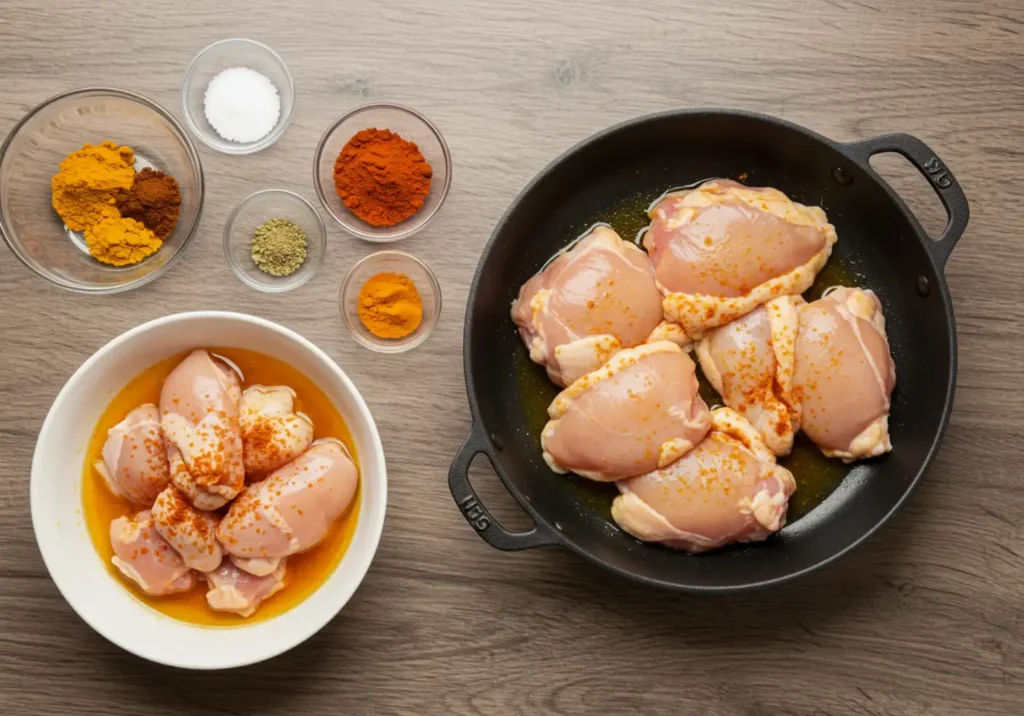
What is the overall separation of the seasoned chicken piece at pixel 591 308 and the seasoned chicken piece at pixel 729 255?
59 millimetres

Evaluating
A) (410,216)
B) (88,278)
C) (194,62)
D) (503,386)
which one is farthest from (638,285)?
(88,278)

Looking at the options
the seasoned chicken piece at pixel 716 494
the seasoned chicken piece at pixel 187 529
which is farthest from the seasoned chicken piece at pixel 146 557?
the seasoned chicken piece at pixel 716 494

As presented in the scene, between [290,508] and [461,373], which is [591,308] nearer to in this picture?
[461,373]

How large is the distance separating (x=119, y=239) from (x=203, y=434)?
0.55 meters

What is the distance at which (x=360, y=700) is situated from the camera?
216cm

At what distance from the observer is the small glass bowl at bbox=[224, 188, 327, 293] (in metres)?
2.12

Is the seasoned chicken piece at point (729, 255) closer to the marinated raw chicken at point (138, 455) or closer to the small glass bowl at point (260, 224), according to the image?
the small glass bowl at point (260, 224)

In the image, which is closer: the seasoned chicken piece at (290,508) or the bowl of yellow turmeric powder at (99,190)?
the seasoned chicken piece at (290,508)

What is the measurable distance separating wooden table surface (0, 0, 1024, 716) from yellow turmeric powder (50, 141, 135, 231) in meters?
0.17

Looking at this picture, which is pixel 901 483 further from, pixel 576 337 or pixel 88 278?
pixel 88 278

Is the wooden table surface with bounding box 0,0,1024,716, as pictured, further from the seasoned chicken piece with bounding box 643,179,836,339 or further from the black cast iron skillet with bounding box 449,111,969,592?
the seasoned chicken piece with bounding box 643,179,836,339

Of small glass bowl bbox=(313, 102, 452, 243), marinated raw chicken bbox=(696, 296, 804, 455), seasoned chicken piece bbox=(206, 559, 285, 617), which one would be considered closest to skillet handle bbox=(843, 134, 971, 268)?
marinated raw chicken bbox=(696, 296, 804, 455)

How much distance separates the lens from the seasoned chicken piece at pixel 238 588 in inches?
77.2

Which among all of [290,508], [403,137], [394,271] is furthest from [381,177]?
[290,508]
